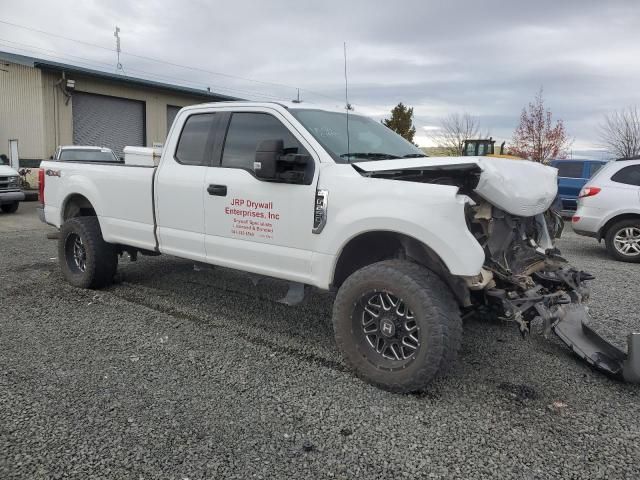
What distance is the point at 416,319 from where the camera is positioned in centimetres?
344

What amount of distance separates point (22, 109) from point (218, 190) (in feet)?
60.6

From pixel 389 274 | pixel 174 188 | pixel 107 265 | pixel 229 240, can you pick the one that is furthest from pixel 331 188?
pixel 107 265

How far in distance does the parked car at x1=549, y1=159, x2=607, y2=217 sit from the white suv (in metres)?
4.34

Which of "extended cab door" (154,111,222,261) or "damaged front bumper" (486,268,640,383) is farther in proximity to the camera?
"extended cab door" (154,111,222,261)

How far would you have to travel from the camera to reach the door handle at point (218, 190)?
4535mm

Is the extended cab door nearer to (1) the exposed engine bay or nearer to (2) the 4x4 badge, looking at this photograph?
(2) the 4x4 badge

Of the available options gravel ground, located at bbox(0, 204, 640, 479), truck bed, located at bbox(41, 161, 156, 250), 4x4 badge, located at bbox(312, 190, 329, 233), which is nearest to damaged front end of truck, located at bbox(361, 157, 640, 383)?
gravel ground, located at bbox(0, 204, 640, 479)

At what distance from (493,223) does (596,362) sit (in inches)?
52.6

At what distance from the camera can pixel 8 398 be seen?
338 cm

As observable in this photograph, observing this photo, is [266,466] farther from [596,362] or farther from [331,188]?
[596,362]

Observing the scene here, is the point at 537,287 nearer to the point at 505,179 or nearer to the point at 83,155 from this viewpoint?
the point at 505,179

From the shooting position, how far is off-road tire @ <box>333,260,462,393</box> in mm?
3369

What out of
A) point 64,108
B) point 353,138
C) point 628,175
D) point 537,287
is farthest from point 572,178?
point 64,108

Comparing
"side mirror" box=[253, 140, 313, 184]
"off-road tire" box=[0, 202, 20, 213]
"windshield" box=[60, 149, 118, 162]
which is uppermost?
"windshield" box=[60, 149, 118, 162]
